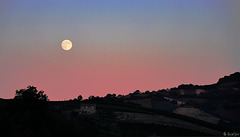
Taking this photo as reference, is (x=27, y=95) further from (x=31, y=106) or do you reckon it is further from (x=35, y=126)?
(x=35, y=126)

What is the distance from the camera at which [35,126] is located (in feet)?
364

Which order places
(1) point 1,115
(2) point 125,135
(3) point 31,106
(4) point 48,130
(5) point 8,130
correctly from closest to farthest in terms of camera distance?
(5) point 8,130, (1) point 1,115, (4) point 48,130, (3) point 31,106, (2) point 125,135

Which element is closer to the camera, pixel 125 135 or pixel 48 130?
pixel 48 130

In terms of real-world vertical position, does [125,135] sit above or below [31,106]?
below

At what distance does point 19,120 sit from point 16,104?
2935 cm

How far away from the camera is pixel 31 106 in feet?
404

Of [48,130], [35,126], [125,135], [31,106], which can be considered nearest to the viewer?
[48,130]

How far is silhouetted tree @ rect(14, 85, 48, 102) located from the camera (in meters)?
125

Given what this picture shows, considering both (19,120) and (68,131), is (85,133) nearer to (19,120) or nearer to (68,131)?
(68,131)

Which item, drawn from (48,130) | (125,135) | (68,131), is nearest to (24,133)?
(48,130)

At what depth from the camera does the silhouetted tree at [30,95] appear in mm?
125469

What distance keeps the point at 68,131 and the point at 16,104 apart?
77.7 ft

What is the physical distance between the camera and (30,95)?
125500 millimetres

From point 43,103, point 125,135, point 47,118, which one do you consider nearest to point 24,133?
point 47,118
